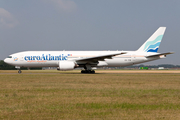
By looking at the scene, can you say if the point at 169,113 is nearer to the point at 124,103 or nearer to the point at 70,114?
the point at 124,103

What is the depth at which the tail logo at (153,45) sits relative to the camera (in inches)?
1521

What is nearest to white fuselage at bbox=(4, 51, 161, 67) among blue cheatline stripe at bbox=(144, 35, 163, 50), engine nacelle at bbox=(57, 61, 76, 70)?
A: engine nacelle at bbox=(57, 61, 76, 70)

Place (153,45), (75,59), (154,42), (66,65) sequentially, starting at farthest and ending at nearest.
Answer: (154,42)
(153,45)
(75,59)
(66,65)

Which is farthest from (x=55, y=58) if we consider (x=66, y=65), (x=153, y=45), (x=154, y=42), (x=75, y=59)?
(x=154, y=42)

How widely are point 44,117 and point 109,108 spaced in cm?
243

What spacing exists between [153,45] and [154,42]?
611mm

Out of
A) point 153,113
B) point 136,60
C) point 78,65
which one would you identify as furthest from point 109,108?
point 136,60

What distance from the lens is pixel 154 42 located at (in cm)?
3888

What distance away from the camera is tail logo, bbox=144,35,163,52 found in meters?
38.6

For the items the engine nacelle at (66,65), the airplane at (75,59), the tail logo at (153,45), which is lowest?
the engine nacelle at (66,65)

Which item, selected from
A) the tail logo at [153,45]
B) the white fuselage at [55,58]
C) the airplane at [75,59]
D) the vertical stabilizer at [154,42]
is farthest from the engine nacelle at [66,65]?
the tail logo at [153,45]

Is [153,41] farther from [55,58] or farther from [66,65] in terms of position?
[55,58]

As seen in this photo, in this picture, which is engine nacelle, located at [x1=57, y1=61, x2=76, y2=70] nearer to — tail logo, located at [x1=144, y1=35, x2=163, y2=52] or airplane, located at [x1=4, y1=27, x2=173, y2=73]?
airplane, located at [x1=4, y1=27, x2=173, y2=73]

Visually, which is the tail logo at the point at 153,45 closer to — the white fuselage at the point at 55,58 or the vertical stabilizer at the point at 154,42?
the vertical stabilizer at the point at 154,42
